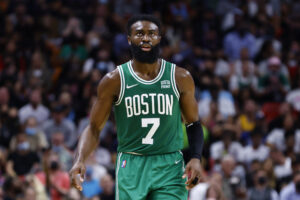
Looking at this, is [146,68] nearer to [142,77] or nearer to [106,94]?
[142,77]

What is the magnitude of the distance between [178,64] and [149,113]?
Answer: 856cm

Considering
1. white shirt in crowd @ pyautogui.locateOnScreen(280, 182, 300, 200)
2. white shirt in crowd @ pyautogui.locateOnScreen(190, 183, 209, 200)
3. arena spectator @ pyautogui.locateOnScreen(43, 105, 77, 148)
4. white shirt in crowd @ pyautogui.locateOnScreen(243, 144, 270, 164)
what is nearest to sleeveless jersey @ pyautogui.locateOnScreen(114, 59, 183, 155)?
white shirt in crowd @ pyautogui.locateOnScreen(190, 183, 209, 200)

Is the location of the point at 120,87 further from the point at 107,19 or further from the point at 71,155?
the point at 107,19

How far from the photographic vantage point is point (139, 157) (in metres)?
5.37

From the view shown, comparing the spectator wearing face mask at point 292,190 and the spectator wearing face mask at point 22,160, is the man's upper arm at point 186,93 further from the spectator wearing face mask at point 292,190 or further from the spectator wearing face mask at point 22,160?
the spectator wearing face mask at point 22,160

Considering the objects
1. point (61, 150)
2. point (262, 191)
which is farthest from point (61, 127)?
point (262, 191)

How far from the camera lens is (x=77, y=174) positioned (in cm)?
513

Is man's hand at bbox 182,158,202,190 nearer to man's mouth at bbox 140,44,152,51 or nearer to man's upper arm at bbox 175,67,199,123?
man's upper arm at bbox 175,67,199,123

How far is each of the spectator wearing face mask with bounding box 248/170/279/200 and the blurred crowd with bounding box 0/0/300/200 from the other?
17 mm

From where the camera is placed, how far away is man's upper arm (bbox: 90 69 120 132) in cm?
538

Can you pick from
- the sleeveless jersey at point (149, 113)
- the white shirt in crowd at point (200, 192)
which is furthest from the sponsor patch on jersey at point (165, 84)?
the white shirt in crowd at point (200, 192)

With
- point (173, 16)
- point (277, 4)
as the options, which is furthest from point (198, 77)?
point (277, 4)

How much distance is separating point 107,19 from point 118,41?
1017 millimetres

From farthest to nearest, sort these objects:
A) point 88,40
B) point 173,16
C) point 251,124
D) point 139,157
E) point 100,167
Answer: point 173,16 < point 88,40 < point 251,124 < point 100,167 < point 139,157
